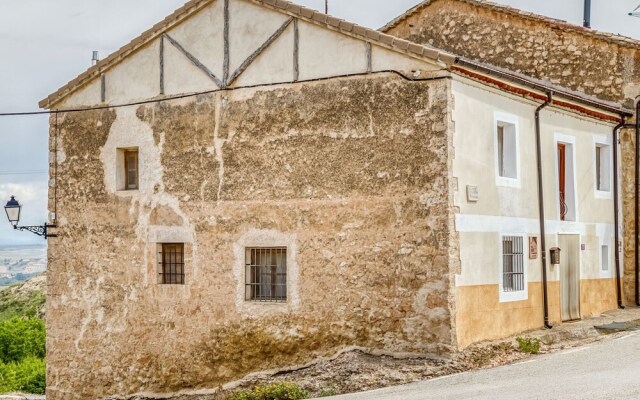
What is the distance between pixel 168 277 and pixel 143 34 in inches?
191

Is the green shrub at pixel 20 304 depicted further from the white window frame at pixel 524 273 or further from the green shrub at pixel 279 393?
the green shrub at pixel 279 393

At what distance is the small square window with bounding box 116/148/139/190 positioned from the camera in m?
19.5

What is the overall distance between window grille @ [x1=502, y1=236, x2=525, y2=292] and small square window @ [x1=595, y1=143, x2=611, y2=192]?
5101mm

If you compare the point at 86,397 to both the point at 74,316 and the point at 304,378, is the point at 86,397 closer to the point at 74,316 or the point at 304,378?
the point at 74,316

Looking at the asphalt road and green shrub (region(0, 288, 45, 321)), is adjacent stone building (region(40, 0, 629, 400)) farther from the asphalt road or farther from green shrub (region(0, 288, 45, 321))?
green shrub (region(0, 288, 45, 321))

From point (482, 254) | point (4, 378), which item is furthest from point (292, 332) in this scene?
point (4, 378)

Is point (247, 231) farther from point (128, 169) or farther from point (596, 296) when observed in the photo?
point (596, 296)

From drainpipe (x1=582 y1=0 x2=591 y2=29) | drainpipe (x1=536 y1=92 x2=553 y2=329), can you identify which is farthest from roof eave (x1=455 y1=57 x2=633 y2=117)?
drainpipe (x1=582 y1=0 x2=591 y2=29)

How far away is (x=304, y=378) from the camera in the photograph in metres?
16.1

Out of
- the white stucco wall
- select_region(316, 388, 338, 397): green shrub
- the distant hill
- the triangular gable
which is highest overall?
the triangular gable

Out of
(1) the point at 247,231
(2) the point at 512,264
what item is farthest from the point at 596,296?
(1) the point at 247,231

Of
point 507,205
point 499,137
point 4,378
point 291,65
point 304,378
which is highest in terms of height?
point 291,65

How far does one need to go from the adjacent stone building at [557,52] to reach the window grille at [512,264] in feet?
19.1

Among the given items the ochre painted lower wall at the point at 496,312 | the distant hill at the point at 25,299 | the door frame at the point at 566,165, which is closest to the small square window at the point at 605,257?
the ochre painted lower wall at the point at 496,312
